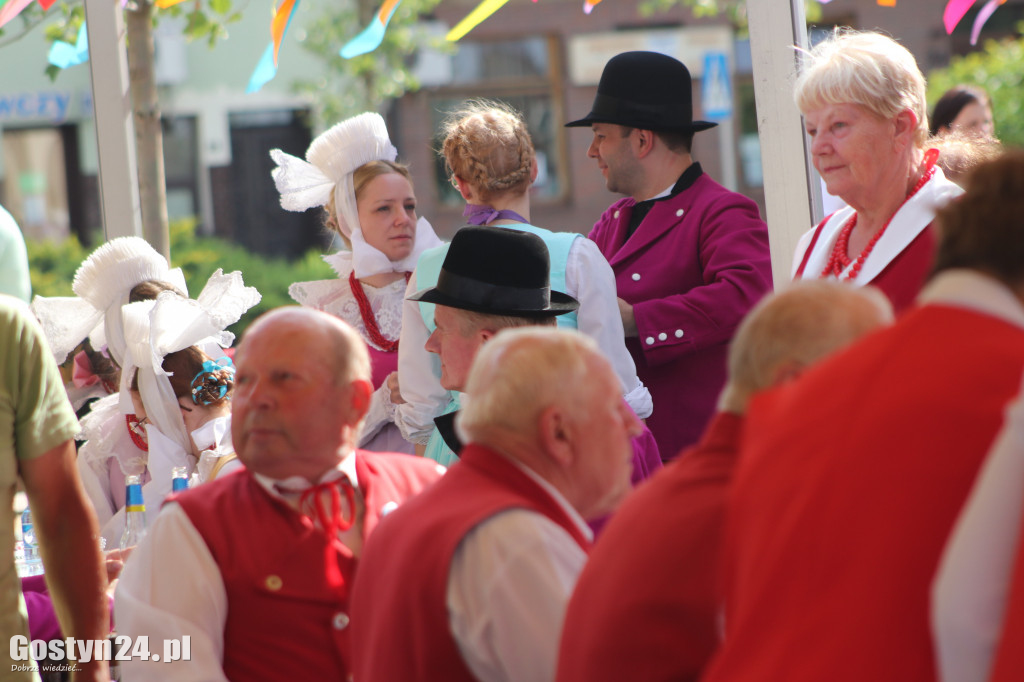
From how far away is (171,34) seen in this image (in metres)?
15.0

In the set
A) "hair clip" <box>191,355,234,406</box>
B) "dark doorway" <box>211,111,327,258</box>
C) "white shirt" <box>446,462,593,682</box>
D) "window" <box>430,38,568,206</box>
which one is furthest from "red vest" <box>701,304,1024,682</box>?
"window" <box>430,38,568,206</box>

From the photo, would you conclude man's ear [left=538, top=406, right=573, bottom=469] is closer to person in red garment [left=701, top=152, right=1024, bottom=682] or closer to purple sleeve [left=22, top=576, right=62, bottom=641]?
person in red garment [left=701, top=152, right=1024, bottom=682]

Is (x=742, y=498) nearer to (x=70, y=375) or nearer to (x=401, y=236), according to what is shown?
(x=401, y=236)

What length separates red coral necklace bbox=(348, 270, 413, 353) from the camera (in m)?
4.02

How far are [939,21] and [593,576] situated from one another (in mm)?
16649

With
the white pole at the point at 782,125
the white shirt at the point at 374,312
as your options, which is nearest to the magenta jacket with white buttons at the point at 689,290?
the white pole at the point at 782,125

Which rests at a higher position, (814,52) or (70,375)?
(814,52)

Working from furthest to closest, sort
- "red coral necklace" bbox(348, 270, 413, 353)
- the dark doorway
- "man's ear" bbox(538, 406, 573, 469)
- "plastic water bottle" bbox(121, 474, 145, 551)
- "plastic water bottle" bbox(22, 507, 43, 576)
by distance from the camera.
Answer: the dark doorway → "red coral necklace" bbox(348, 270, 413, 353) → "plastic water bottle" bbox(121, 474, 145, 551) → "plastic water bottle" bbox(22, 507, 43, 576) → "man's ear" bbox(538, 406, 573, 469)

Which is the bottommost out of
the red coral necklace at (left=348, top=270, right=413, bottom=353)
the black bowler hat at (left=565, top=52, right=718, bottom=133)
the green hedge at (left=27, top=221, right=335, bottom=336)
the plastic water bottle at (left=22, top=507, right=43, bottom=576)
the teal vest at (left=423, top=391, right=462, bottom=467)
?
the plastic water bottle at (left=22, top=507, right=43, bottom=576)

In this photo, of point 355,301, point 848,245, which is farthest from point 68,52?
point 848,245

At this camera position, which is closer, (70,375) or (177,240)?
(70,375)

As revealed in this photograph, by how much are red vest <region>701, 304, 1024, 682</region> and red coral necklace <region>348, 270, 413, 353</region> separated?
2691 millimetres

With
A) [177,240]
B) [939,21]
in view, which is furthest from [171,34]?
[939,21]

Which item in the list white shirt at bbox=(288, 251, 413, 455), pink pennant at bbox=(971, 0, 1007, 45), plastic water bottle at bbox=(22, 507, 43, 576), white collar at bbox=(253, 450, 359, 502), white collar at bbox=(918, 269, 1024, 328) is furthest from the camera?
pink pennant at bbox=(971, 0, 1007, 45)
